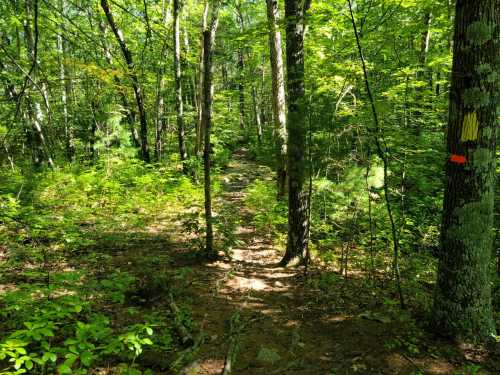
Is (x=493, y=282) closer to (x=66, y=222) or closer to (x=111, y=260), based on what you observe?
(x=111, y=260)

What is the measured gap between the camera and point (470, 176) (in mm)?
3340

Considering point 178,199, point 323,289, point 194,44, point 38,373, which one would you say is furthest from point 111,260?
point 194,44

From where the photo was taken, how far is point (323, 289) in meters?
5.12

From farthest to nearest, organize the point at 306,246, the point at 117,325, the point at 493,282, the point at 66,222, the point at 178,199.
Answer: the point at 178,199 < the point at 306,246 < the point at 66,222 < the point at 493,282 < the point at 117,325

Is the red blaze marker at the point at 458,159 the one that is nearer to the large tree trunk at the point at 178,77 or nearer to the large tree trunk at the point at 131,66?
the large tree trunk at the point at 131,66

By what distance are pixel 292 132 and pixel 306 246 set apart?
6.82ft

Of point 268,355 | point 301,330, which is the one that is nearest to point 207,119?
point 301,330

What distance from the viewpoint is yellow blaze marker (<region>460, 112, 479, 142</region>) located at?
3.29 meters

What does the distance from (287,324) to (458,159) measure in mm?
2798

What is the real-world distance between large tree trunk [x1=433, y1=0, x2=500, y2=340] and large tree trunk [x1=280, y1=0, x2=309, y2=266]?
2316 mm

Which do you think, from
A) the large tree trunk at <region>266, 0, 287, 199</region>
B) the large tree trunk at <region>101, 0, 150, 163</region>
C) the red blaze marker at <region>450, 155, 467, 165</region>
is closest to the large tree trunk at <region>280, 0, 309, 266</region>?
the red blaze marker at <region>450, 155, 467, 165</region>

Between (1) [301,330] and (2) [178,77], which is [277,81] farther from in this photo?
(1) [301,330]

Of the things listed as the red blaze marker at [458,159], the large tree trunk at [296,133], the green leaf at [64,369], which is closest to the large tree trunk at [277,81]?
the large tree trunk at [296,133]

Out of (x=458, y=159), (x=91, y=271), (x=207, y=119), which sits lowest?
(x=91, y=271)
